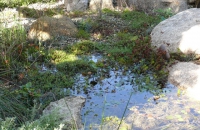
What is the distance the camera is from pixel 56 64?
5.93 m

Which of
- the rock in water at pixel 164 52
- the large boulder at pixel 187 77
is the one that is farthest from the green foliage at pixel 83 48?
the large boulder at pixel 187 77

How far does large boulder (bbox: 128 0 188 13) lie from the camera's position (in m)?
11.1

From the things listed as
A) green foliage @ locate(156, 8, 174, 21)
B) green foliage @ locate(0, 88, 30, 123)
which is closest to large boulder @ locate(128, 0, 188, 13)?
green foliage @ locate(156, 8, 174, 21)

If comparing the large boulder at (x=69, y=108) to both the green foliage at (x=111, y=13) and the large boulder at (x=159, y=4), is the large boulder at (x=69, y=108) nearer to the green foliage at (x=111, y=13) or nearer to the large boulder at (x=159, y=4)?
the green foliage at (x=111, y=13)

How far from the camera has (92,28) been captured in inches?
321

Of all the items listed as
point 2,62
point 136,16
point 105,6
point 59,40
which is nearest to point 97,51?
point 59,40

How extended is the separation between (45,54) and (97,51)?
1.30m

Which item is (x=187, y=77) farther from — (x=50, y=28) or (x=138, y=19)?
(x=138, y=19)

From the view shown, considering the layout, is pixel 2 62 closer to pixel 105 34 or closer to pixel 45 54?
pixel 45 54

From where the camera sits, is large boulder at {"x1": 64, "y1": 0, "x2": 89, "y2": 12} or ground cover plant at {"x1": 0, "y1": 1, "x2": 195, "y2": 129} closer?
ground cover plant at {"x1": 0, "y1": 1, "x2": 195, "y2": 129}

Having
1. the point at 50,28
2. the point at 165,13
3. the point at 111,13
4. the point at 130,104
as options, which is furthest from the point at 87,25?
the point at 130,104

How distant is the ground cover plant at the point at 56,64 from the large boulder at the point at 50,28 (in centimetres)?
28

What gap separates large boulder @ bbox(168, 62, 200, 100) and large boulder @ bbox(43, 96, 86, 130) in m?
1.89

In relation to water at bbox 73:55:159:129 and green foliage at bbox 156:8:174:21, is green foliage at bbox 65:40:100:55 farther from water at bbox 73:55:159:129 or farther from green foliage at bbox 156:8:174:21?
green foliage at bbox 156:8:174:21
